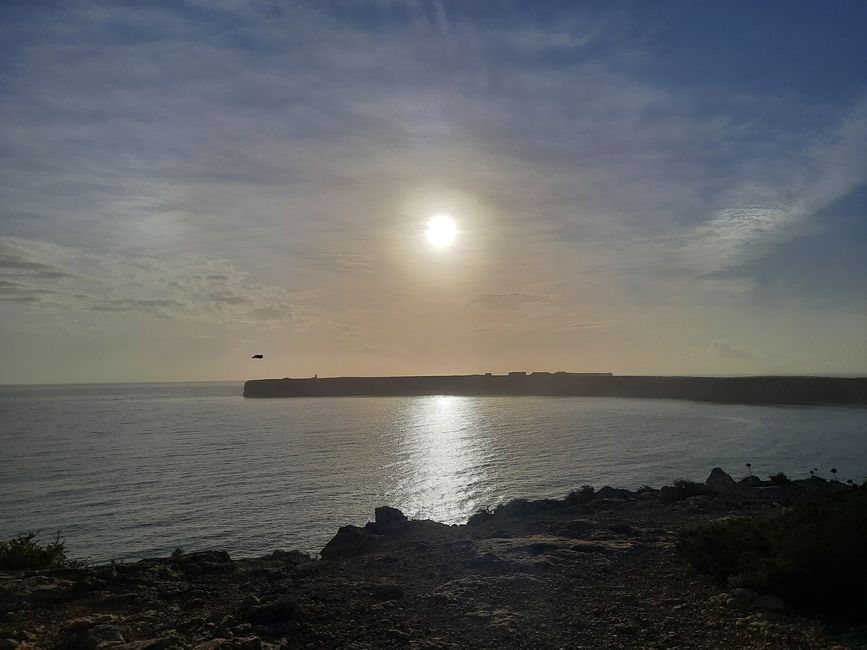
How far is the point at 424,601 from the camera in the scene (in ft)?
39.4

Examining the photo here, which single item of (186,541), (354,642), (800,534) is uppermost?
(800,534)

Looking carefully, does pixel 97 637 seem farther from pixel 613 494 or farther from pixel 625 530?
pixel 613 494

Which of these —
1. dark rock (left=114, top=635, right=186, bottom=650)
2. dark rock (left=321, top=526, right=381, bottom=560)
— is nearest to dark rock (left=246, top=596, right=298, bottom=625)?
dark rock (left=114, top=635, right=186, bottom=650)

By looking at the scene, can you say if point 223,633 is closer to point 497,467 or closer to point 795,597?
point 795,597

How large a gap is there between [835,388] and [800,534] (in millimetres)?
136023

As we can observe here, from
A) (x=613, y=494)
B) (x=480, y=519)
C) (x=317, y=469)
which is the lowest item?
(x=317, y=469)

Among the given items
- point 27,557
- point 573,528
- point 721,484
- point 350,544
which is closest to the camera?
point 27,557

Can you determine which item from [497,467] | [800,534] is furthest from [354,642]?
[497,467]

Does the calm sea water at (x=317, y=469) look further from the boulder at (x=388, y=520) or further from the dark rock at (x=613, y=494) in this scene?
the dark rock at (x=613, y=494)

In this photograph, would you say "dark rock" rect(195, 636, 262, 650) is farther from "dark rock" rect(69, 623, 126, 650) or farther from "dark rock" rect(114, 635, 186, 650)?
"dark rock" rect(69, 623, 126, 650)

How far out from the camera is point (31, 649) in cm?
974

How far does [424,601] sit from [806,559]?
Result: 7207 millimetres

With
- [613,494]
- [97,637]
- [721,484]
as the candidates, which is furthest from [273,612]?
[721,484]

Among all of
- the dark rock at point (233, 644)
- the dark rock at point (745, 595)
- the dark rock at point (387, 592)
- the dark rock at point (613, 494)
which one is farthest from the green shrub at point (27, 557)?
the dark rock at point (613, 494)
